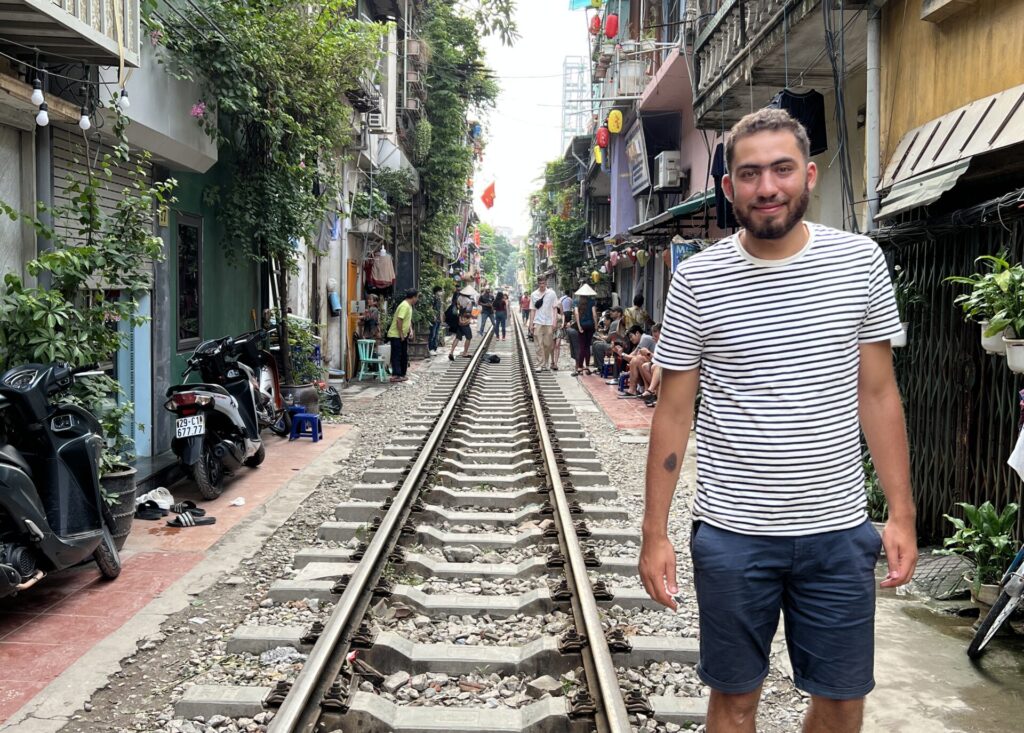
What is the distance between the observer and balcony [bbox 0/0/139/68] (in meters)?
5.53

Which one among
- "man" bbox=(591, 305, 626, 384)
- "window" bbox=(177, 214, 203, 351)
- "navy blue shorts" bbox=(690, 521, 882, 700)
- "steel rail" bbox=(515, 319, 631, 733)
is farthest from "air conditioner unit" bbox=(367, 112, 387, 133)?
"navy blue shorts" bbox=(690, 521, 882, 700)

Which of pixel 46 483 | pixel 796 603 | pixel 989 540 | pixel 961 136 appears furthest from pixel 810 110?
pixel 796 603

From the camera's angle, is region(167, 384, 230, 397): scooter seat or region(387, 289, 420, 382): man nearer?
region(167, 384, 230, 397): scooter seat

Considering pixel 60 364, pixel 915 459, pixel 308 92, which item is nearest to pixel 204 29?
pixel 308 92

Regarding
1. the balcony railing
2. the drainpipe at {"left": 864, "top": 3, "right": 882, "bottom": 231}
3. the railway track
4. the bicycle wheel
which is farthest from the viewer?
the balcony railing

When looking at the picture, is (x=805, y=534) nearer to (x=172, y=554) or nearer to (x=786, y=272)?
(x=786, y=272)

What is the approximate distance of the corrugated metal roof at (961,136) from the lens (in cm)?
516

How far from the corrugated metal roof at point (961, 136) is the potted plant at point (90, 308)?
5.33 metres

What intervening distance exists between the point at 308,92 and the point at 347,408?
5.08 metres

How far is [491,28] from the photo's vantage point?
993 inches

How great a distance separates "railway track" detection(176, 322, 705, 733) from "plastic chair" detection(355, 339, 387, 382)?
9.31m

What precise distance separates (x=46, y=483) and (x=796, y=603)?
424 centimetres

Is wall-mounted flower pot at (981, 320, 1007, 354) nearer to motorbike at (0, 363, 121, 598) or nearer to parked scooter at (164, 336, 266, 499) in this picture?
motorbike at (0, 363, 121, 598)

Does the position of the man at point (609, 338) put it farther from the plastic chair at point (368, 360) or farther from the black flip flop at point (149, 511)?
the black flip flop at point (149, 511)
